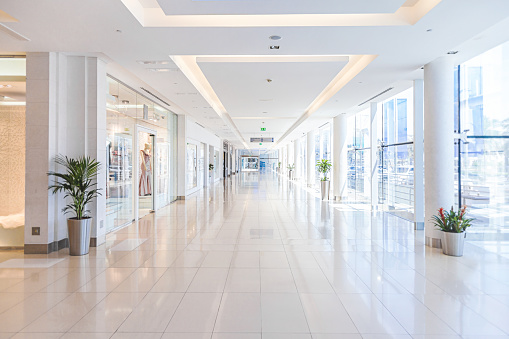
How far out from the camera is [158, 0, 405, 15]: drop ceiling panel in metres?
3.97

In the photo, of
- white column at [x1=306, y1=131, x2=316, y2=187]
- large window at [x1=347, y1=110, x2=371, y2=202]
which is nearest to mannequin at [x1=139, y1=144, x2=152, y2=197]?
large window at [x1=347, y1=110, x2=371, y2=202]

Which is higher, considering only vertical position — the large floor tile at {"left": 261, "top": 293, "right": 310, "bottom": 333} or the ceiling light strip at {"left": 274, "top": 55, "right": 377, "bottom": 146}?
the ceiling light strip at {"left": 274, "top": 55, "right": 377, "bottom": 146}

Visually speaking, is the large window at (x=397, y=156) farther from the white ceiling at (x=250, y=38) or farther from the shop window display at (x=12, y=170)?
the shop window display at (x=12, y=170)

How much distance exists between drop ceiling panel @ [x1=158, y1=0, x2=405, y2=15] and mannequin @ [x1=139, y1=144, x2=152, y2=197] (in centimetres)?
634

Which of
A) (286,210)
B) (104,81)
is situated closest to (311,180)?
(286,210)

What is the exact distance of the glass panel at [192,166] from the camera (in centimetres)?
1470

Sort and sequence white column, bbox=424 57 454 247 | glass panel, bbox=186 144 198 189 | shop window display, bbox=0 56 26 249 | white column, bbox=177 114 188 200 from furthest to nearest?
glass panel, bbox=186 144 198 189
white column, bbox=177 114 188 200
white column, bbox=424 57 454 247
shop window display, bbox=0 56 26 249

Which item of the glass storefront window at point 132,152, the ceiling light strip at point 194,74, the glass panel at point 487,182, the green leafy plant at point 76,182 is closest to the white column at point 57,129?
the green leafy plant at point 76,182

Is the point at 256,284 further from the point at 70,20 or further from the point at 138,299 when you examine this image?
the point at 70,20

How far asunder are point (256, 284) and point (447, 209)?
4333mm

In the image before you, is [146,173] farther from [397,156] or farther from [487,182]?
[487,182]

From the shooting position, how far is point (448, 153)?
20.4 feet

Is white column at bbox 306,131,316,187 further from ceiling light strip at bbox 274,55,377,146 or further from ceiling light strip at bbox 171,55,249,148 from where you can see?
ceiling light strip at bbox 171,55,249,148

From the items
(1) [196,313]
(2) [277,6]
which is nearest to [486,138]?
(2) [277,6]
